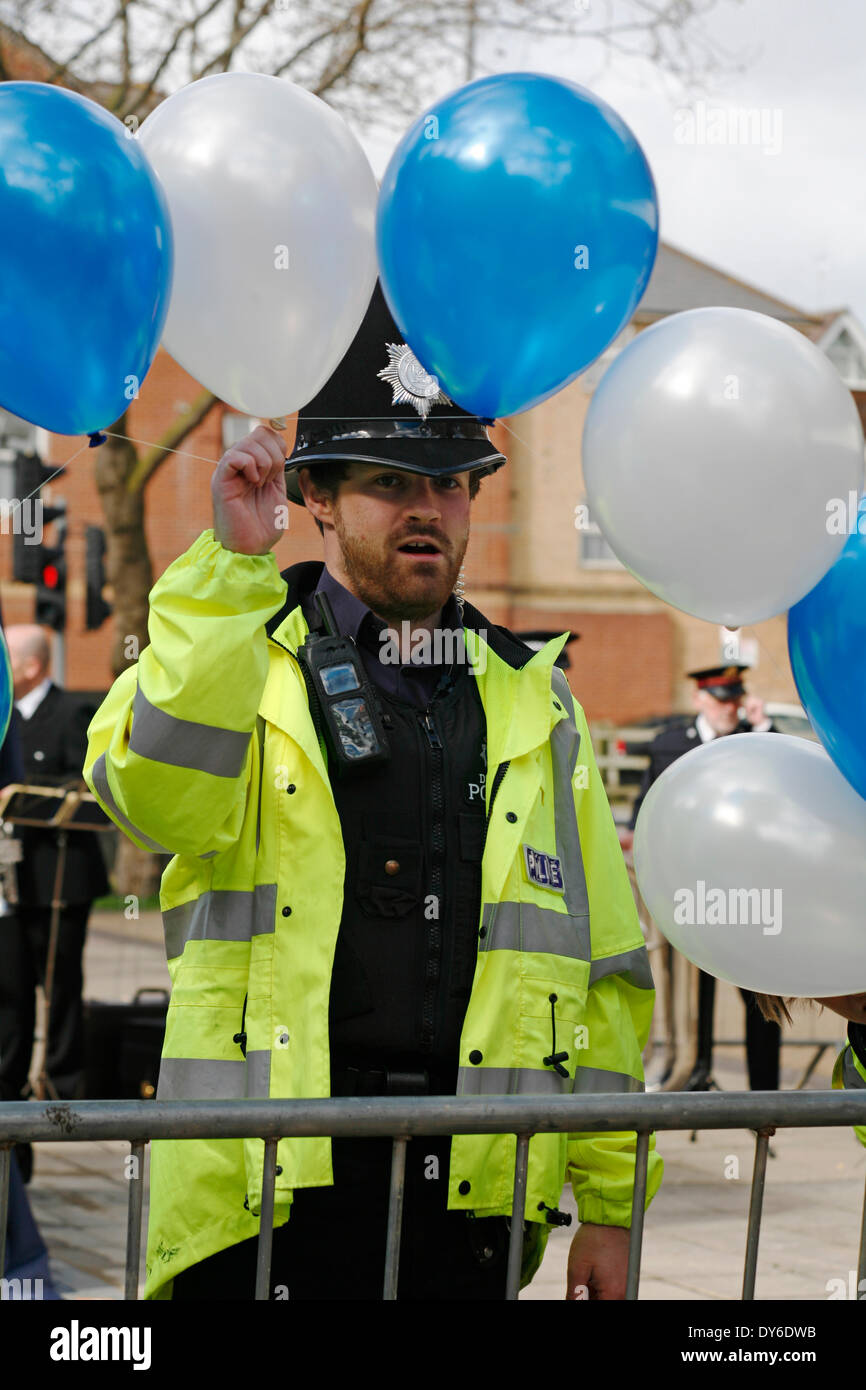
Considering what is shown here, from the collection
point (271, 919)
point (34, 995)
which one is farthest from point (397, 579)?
point (34, 995)

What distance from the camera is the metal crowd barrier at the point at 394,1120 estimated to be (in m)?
2.12

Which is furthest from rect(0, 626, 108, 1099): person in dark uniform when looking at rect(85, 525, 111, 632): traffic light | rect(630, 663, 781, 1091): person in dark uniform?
rect(85, 525, 111, 632): traffic light

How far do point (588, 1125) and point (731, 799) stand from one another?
1.70 ft

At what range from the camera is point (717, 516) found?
2.24 metres

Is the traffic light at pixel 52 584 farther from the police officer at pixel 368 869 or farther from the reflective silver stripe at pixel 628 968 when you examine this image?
the reflective silver stripe at pixel 628 968

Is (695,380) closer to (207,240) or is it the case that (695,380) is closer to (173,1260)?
(207,240)

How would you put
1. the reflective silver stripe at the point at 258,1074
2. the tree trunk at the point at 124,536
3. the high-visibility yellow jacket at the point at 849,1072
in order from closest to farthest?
the reflective silver stripe at the point at 258,1074 → the high-visibility yellow jacket at the point at 849,1072 → the tree trunk at the point at 124,536

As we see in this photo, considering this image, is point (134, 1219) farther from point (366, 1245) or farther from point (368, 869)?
point (368, 869)

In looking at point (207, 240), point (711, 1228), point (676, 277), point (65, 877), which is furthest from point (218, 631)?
point (676, 277)

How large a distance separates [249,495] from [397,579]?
36 centimetres

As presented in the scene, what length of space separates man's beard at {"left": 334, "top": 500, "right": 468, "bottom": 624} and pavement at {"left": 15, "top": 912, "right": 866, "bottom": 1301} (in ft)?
6.88

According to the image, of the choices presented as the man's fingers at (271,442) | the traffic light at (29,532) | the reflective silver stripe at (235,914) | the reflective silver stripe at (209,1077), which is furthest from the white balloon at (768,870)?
the traffic light at (29,532)

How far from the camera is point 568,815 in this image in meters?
2.77

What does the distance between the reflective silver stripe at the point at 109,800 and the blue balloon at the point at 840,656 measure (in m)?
0.98
